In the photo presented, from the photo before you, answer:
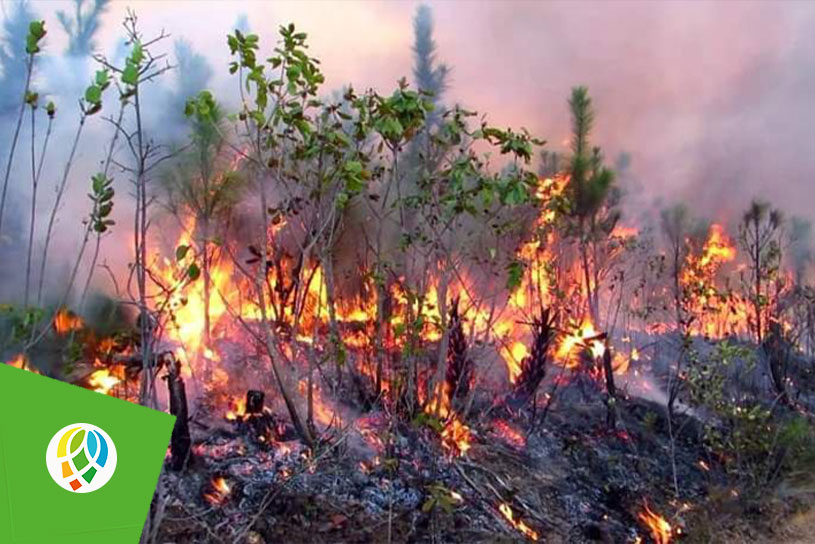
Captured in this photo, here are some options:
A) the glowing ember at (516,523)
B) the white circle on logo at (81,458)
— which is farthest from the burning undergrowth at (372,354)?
the white circle on logo at (81,458)

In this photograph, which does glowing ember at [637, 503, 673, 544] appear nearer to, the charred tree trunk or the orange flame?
the charred tree trunk

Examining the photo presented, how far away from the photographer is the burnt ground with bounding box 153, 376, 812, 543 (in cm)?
397

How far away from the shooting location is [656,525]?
462cm

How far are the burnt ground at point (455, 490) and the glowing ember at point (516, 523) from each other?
0.05 ft

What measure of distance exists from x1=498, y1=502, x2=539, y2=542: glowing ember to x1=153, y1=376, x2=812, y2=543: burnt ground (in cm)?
2

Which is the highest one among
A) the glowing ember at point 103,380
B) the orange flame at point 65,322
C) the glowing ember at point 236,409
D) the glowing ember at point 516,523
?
the orange flame at point 65,322

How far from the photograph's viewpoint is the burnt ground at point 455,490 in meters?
3.97

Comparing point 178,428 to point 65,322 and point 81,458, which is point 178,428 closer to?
point 65,322

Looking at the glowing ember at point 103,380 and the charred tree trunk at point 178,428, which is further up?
the glowing ember at point 103,380

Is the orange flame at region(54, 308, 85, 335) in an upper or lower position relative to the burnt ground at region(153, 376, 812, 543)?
upper

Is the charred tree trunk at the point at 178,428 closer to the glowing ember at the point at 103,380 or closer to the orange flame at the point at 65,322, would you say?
the glowing ember at the point at 103,380

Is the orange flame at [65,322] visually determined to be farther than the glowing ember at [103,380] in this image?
Yes

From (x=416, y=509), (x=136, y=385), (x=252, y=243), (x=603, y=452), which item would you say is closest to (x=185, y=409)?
(x=136, y=385)

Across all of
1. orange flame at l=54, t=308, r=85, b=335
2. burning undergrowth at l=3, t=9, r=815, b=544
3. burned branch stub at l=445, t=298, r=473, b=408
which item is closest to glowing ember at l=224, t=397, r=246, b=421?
burning undergrowth at l=3, t=9, r=815, b=544
